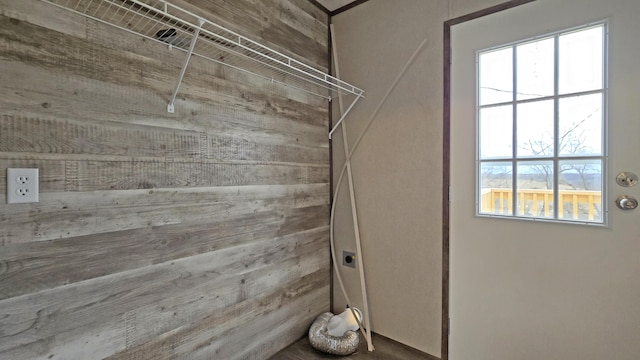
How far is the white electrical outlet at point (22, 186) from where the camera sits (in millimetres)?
926

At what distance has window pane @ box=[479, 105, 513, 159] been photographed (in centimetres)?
A: 155

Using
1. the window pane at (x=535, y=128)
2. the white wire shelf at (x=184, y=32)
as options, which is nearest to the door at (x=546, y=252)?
the window pane at (x=535, y=128)

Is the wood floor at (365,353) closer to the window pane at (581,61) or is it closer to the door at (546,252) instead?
the door at (546,252)

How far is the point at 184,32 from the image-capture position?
120cm

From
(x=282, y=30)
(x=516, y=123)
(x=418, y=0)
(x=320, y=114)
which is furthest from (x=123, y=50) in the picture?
(x=516, y=123)

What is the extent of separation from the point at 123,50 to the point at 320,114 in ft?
4.14

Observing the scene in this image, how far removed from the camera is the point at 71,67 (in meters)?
1.04

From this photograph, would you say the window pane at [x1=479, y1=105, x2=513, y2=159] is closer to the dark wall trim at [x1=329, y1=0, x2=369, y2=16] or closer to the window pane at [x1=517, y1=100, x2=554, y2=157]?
the window pane at [x1=517, y1=100, x2=554, y2=157]

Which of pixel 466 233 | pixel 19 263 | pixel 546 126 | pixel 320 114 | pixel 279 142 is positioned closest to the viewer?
pixel 19 263

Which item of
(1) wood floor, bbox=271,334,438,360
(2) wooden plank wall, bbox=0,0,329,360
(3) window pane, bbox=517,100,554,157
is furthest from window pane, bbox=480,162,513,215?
(2) wooden plank wall, bbox=0,0,329,360

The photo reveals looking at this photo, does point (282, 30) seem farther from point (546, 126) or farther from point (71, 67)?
point (546, 126)

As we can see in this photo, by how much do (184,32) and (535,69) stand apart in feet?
5.53

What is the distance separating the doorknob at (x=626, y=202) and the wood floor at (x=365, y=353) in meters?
1.27

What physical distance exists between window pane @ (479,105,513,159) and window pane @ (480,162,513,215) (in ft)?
0.21
